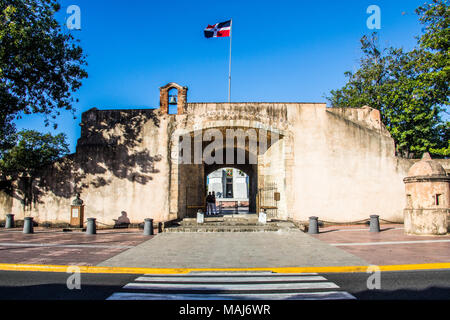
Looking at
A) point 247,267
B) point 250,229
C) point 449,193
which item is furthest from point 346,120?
point 247,267

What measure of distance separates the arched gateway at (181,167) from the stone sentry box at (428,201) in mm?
3424

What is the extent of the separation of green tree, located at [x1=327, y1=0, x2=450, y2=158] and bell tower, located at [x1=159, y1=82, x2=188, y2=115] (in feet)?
47.1

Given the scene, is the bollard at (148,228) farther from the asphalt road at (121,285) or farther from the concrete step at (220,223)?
the asphalt road at (121,285)

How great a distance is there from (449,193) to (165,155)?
12630 mm

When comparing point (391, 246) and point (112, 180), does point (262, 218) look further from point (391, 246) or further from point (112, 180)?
point (112, 180)

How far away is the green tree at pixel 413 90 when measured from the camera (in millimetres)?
18047

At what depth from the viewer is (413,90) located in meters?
22.2

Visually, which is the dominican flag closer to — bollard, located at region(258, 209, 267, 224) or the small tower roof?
bollard, located at region(258, 209, 267, 224)

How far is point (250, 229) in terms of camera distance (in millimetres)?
13273

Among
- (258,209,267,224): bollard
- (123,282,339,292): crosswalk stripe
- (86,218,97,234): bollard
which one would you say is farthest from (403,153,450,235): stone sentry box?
(86,218,97,234): bollard

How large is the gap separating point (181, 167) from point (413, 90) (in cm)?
1812

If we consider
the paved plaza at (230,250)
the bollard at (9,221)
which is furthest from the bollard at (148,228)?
the bollard at (9,221)
